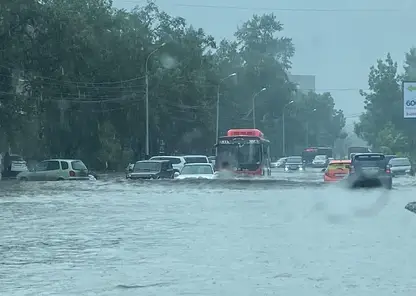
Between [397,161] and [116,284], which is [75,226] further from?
[397,161]

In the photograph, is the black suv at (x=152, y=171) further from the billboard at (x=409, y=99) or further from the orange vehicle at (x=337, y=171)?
the billboard at (x=409, y=99)

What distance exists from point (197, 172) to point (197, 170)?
237mm

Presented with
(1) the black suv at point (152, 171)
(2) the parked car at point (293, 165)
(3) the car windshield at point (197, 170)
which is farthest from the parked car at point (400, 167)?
(3) the car windshield at point (197, 170)

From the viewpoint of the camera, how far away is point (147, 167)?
53000mm

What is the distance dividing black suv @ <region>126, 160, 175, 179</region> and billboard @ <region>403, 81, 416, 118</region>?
28.2 meters

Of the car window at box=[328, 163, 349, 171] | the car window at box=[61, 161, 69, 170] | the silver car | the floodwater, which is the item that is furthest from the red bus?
the floodwater

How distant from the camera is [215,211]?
30.3 metres

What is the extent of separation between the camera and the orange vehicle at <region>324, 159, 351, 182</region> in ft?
156

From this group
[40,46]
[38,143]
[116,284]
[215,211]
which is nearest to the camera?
[116,284]

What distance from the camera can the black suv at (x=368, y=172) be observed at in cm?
4412

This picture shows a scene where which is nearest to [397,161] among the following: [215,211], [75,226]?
[215,211]

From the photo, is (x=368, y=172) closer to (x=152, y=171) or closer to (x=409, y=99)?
(x=152, y=171)

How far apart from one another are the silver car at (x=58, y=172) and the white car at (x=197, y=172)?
640 centimetres

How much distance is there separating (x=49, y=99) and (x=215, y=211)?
39.2 m
